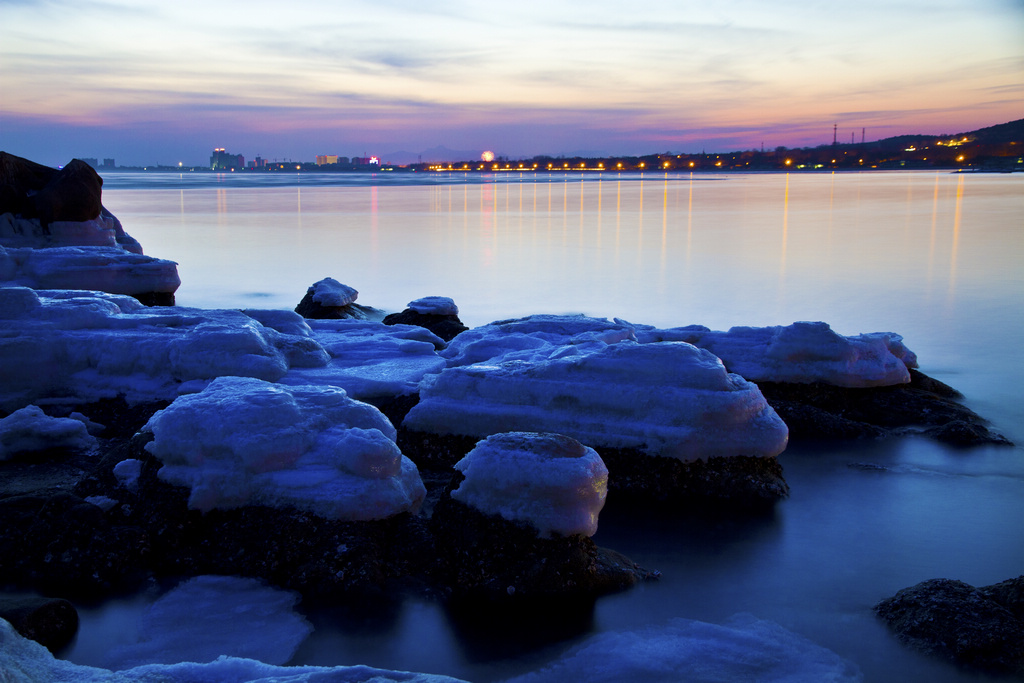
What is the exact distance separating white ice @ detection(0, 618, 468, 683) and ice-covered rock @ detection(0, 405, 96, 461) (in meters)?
4.16

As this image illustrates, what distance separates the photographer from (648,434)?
6.31m

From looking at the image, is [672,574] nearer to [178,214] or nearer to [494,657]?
[494,657]

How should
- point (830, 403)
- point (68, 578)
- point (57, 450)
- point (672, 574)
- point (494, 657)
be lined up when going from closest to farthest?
1. point (494, 657)
2. point (68, 578)
3. point (672, 574)
4. point (57, 450)
5. point (830, 403)

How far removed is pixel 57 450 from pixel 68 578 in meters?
2.35

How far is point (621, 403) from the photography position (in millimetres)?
6477

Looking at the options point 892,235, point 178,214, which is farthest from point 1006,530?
point 178,214

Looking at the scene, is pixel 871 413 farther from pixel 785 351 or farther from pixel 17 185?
pixel 17 185

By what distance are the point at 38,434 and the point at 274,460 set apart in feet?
9.60

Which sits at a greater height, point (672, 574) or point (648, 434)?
point (648, 434)

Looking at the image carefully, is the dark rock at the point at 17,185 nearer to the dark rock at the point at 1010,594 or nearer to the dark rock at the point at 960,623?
the dark rock at the point at 960,623

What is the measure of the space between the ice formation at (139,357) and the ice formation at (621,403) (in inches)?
42.6

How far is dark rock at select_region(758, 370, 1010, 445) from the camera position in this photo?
790cm

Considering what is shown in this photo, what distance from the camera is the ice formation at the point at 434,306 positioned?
41.5 feet

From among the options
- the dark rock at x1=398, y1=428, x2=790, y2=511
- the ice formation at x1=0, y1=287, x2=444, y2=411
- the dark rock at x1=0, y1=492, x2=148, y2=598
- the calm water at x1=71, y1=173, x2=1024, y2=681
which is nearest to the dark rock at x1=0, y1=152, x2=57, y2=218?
the calm water at x1=71, y1=173, x2=1024, y2=681
